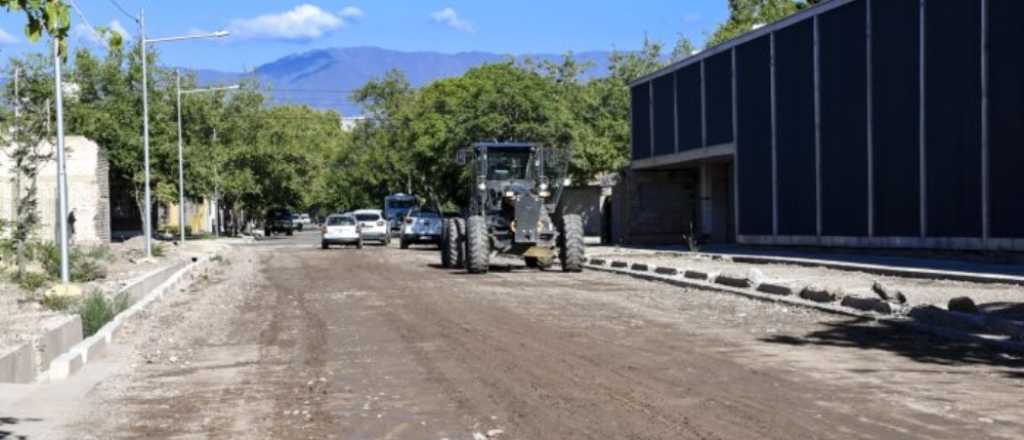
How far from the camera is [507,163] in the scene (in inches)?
1125

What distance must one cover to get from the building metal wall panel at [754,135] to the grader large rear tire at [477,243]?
36.0 feet

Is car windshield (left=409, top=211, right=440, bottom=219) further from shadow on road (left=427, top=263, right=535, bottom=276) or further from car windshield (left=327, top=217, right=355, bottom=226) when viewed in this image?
shadow on road (left=427, top=263, right=535, bottom=276)

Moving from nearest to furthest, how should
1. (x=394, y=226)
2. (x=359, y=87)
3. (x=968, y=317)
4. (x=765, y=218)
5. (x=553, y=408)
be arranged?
(x=553, y=408), (x=968, y=317), (x=765, y=218), (x=394, y=226), (x=359, y=87)

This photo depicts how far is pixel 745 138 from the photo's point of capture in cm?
3638

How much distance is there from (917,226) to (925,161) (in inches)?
61.2

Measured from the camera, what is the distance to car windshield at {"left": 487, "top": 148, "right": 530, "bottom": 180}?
93.2 ft

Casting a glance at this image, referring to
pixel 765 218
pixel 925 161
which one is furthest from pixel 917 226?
pixel 765 218

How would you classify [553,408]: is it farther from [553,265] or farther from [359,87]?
[359,87]

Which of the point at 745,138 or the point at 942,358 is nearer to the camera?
the point at 942,358

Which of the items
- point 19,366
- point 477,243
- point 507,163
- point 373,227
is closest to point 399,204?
point 373,227

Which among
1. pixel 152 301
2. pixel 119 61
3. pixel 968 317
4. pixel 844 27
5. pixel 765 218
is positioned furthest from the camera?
pixel 119 61

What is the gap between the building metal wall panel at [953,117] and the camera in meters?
25.2

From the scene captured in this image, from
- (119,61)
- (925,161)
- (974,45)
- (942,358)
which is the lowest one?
(942,358)

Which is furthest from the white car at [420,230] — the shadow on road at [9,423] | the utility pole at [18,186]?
the shadow on road at [9,423]
